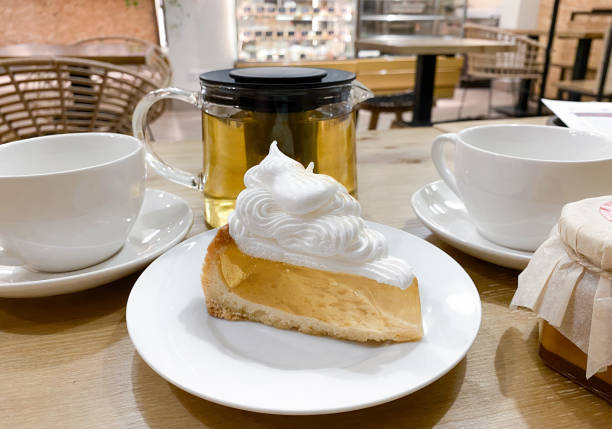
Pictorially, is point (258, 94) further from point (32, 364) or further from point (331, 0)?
point (331, 0)

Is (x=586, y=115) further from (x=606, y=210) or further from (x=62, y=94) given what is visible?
(x=62, y=94)

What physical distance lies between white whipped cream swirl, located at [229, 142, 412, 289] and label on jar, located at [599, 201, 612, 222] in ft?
0.53

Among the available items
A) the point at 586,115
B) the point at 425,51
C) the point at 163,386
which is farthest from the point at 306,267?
the point at 425,51

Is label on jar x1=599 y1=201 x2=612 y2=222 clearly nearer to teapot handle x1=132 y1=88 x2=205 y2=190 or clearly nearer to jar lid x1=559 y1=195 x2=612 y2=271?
jar lid x1=559 y1=195 x2=612 y2=271

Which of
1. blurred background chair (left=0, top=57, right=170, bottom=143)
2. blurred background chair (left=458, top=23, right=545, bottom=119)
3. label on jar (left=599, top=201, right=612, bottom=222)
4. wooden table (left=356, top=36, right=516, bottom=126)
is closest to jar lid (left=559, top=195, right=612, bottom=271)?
label on jar (left=599, top=201, right=612, bottom=222)

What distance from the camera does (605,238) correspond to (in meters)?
0.34

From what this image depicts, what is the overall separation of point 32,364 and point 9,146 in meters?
0.30

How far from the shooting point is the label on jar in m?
0.36

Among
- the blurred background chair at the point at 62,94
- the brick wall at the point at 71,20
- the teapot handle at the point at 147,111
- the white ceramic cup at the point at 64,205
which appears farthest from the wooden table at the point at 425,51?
the brick wall at the point at 71,20

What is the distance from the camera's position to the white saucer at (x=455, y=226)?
0.54 metres

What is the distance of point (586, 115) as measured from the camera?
81cm

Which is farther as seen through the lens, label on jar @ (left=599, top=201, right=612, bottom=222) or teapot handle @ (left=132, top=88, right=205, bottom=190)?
teapot handle @ (left=132, top=88, right=205, bottom=190)

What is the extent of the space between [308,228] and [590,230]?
0.23 metres

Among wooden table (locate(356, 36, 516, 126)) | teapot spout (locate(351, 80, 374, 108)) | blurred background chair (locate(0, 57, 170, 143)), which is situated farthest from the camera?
wooden table (locate(356, 36, 516, 126))
